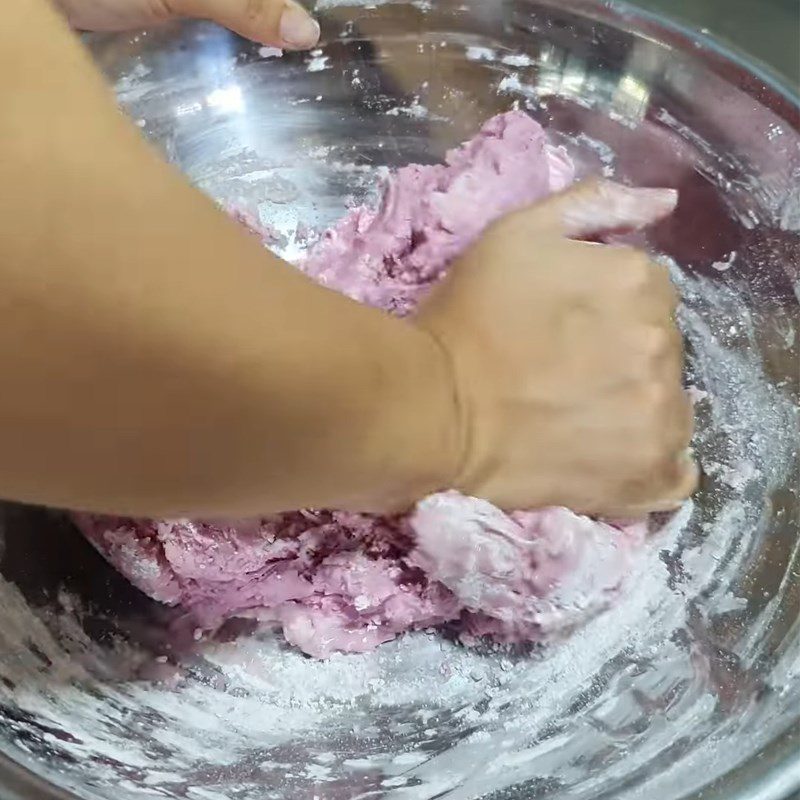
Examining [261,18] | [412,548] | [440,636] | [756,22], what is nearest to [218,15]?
[261,18]

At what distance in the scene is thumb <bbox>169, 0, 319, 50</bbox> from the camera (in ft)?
2.81

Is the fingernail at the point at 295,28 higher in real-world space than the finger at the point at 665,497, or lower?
higher

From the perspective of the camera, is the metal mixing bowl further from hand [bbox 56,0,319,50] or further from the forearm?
the forearm

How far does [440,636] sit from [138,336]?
0.59 metres

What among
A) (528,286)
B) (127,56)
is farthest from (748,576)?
(127,56)

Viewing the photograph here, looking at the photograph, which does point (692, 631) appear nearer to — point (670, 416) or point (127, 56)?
point (670, 416)

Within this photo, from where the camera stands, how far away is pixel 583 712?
0.81 meters

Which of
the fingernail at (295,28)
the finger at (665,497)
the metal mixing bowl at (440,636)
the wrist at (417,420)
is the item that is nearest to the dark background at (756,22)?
the metal mixing bowl at (440,636)

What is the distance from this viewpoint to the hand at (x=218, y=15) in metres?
0.86

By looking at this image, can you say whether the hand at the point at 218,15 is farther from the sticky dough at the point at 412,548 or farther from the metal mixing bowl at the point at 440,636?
the sticky dough at the point at 412,548

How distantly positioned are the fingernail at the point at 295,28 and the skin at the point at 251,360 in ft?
1.00

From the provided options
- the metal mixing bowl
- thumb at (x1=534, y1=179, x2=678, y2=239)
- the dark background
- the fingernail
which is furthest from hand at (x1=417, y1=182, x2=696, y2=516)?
the dark background

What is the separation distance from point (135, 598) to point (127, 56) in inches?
25.4

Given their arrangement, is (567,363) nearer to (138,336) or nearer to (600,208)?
(600,208)
